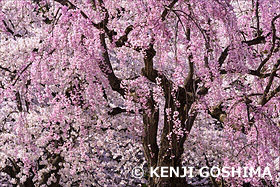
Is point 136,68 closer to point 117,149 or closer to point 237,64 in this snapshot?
point 117,149

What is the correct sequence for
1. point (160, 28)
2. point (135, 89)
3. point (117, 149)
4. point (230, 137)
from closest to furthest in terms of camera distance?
point (160, 28)
point (230, 137)
point (135, 89)
point (117, 149)

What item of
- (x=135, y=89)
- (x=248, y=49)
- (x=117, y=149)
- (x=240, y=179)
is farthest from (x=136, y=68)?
(x=240, y=179)

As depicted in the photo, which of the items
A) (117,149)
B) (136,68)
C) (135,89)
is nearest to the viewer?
(135,89)

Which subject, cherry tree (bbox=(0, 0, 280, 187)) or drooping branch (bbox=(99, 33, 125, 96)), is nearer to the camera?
cherry tree (bbox=(0, 0, 280, 187))

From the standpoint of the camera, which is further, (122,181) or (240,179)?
(122,181)

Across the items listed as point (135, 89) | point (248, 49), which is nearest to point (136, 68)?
point (135, 89)

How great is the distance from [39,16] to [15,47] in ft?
4.92

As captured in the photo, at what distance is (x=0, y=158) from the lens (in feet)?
28.1

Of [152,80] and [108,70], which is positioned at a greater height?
[108,70]

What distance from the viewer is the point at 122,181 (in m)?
10.7

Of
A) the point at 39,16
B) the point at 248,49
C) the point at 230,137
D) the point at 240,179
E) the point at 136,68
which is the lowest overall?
the point at 240,179

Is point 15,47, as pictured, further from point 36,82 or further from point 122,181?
point 122,181

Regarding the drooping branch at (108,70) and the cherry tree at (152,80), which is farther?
the drooping branch at (108,70)

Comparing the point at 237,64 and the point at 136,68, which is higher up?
the point at 136,68
